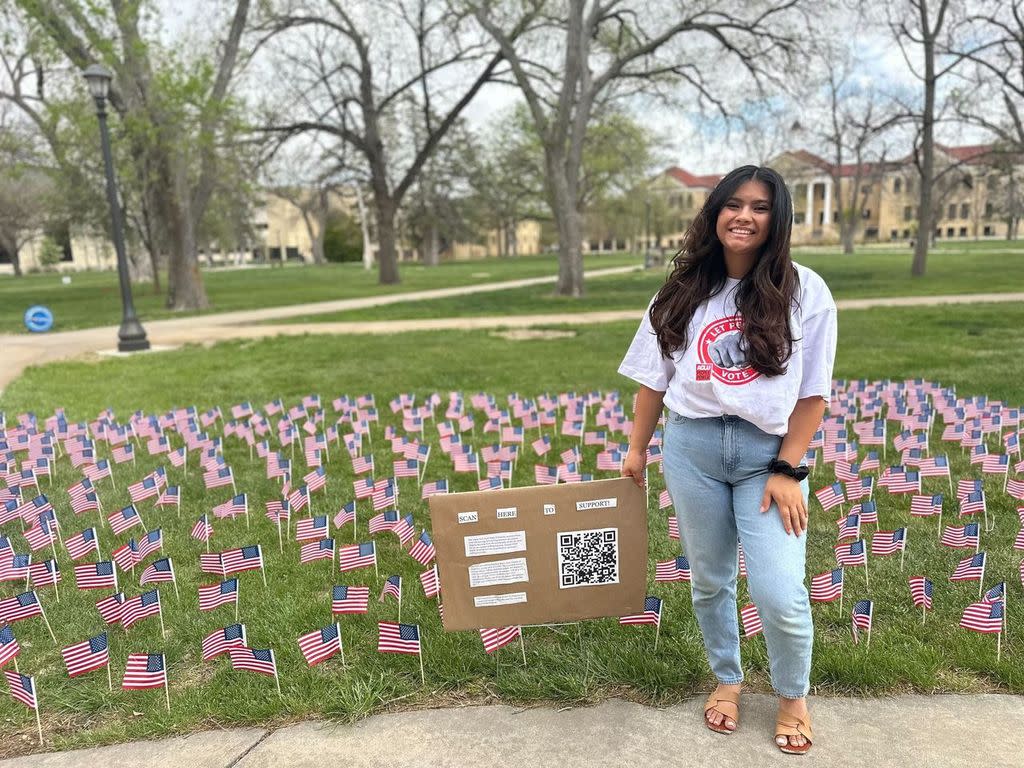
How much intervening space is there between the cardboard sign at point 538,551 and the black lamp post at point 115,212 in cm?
1219

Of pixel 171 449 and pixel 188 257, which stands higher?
pixel 188 257

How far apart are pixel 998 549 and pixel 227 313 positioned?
2007 centimetres

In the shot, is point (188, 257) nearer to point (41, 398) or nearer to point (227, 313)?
point (227, 313)

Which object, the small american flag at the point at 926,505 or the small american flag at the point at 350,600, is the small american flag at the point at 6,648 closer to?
the small american flag at the point at 350,600

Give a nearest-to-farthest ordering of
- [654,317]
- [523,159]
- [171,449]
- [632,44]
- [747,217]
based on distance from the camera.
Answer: [747,217] → [654,317] → [171,449] → [632,44] → [523,159]

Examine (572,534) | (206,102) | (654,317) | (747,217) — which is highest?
(206,102)

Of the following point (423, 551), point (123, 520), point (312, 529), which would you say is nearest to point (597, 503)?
point (423, 551)

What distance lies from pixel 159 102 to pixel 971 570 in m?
19.4

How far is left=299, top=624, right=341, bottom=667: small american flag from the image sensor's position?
303cm

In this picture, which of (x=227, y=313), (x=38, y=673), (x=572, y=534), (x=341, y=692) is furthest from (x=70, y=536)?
(x=227, y=313)

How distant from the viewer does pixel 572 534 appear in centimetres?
299

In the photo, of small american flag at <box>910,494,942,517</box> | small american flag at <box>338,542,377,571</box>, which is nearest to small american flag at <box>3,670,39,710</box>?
small american flag at <box>338,542,377,571</box>

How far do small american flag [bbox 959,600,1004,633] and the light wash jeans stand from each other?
3.38ft

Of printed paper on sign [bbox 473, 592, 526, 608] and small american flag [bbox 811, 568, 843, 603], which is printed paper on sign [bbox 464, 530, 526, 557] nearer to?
printed paper on sign [bbox 473, 592, 526, 608]
